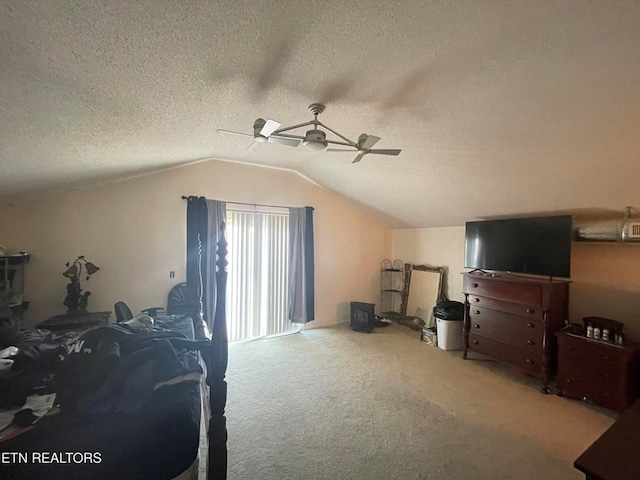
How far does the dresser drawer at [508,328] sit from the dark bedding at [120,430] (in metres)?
3.30

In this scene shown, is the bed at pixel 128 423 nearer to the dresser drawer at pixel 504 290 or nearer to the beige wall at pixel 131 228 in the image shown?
the beige wall at pixel 131 228

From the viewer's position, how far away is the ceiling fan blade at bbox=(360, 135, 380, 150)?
2.00 meters

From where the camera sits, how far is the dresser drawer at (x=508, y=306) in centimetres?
292

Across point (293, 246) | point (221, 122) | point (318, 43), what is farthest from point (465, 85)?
point (293, 246)

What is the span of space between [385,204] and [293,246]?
5.55 ft

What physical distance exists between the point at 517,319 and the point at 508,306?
0.16m

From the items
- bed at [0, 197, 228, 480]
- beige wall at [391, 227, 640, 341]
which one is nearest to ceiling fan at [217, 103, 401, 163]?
bed at [0, 197, 228, 480]

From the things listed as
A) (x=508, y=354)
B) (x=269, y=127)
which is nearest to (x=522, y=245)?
(x=508, y=354)

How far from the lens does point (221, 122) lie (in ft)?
7.85

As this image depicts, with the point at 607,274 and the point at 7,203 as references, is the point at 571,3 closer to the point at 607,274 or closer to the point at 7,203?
the point at 607,274

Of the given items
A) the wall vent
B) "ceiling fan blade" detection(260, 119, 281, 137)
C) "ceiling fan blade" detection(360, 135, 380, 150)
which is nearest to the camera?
"ceiling fan blade" detection(260, 119, 281, 137)

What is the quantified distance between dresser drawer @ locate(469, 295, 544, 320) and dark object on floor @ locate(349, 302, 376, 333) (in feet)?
5.36

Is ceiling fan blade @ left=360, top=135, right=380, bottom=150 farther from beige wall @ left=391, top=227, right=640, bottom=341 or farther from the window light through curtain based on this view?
beige wall @ left=391, top=227, right=640, bottom=341

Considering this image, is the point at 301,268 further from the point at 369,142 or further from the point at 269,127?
the point at 269,127
